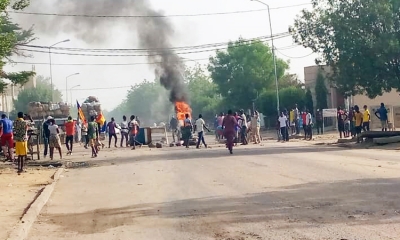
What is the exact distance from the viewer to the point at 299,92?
5725 cm

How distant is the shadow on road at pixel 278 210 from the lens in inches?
365

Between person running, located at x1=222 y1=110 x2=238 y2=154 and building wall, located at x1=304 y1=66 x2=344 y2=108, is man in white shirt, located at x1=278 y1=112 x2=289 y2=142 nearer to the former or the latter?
person running, located at x1=222 y1=110 x2=238 y2=154

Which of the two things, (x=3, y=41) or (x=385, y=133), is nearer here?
(x=3, y=41)

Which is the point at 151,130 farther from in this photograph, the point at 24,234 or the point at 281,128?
the point at 24,234

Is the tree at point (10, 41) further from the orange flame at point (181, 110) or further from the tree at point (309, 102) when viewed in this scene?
the tree at point (309, 102)

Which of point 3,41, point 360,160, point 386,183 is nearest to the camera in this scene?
point 386,183

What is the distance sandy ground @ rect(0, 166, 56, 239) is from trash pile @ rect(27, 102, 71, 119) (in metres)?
24.7

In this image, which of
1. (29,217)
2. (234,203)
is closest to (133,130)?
(29,217)

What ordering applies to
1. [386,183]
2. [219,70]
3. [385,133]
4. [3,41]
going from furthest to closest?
[219,70]
[385,133]
[3,41]
[386,183]

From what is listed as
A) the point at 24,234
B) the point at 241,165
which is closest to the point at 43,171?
the point at 241,165

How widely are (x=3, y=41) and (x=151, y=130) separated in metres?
17.5

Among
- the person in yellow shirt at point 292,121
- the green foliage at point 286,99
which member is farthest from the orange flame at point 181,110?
the green foliage at point 286,99

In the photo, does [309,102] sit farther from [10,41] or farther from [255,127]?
[10,41]

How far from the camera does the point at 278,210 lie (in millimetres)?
10094
